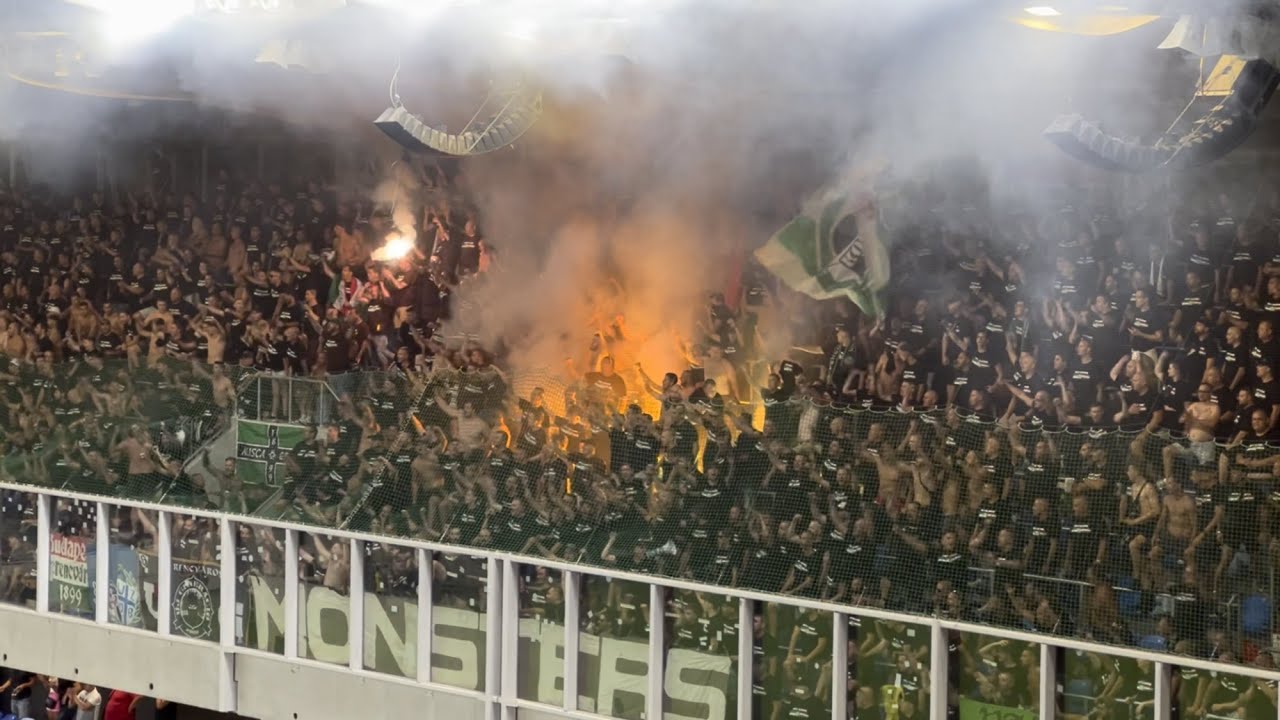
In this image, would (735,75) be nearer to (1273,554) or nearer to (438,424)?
(438,424)

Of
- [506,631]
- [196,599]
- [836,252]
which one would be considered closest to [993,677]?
[836,252]

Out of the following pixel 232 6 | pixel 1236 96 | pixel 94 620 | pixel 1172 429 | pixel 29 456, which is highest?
pixel 232 6

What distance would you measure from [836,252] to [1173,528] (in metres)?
3.03

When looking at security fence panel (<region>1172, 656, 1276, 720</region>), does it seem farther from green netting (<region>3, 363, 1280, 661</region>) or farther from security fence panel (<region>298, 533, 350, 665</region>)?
security fence panel (<region>298, 533, 350, 665</region>)

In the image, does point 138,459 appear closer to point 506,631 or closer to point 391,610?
point 391,610

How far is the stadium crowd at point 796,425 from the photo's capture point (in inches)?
327

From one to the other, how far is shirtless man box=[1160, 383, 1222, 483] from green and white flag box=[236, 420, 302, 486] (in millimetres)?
6401

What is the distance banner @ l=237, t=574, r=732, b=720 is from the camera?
30.3ft

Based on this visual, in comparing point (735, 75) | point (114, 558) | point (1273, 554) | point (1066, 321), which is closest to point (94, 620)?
point (114, 558)

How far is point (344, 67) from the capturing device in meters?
12.0

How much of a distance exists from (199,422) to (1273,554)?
8.02m

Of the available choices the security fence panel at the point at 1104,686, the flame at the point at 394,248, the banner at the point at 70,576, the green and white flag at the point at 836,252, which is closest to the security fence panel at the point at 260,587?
the banner at the point at 70,576

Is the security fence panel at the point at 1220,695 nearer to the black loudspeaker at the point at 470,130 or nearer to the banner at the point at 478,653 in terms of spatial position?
the banner at the point at 478,653

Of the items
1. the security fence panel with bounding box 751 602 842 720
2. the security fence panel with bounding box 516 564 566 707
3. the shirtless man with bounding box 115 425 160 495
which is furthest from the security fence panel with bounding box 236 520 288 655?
the security fence panel with bounding box 751 602 842 720
